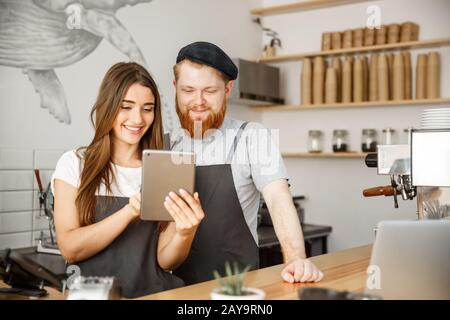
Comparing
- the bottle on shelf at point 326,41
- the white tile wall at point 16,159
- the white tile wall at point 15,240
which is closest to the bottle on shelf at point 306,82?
the bottle on shelf at point 326,41

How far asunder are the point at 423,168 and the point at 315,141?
2329mm

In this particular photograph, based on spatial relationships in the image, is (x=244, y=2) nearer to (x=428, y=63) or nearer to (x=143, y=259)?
(x=428, y=63)

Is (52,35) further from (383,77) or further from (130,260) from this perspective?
(383,77)

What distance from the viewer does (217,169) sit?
1956 mm

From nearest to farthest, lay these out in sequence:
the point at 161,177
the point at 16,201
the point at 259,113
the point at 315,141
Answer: the point at 161,177 → the point at 16,201 → the point at 315,141 → the point at 259,113

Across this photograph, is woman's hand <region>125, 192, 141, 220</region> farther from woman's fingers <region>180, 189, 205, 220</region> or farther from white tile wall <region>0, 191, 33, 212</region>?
white tile wall <region>0, 191, 33, 212</region>

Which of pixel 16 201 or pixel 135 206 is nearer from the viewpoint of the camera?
pixel 135 206

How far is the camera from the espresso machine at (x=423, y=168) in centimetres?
164

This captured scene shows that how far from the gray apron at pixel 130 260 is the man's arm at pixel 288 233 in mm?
348

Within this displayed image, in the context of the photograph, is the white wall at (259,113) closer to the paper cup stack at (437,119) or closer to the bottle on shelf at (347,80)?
the bottle on shelf at (347,80)

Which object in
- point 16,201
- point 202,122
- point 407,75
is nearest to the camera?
point 202,122

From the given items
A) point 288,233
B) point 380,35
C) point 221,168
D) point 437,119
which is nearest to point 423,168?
point 437,119

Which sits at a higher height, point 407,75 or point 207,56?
point 407,75

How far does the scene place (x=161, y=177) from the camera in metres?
1.45
